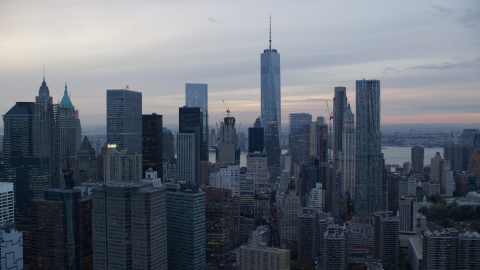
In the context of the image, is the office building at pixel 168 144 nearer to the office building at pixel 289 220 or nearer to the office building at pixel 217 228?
the office building at pixel 289 220

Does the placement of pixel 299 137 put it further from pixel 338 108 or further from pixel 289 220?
pixel 289 220

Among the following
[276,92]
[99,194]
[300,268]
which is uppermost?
[276,92]

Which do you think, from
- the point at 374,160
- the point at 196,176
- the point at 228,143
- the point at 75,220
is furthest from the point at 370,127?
the point at 75,220

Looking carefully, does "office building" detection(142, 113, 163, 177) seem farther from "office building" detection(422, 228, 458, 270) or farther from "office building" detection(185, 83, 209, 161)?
"office building" detection(422, 228, 458, 270)

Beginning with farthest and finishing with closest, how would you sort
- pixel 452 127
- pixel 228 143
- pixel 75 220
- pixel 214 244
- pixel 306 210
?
pixel 228 143 < pixel 452 127 < pixel 306 210 < pixel 214 244 < pixel 75 220

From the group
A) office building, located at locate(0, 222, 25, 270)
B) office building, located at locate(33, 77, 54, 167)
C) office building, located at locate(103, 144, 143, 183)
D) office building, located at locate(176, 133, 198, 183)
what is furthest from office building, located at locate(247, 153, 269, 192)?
office building, located at locate(0, 222, 25, 270)

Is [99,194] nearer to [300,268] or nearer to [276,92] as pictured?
[300,268]
